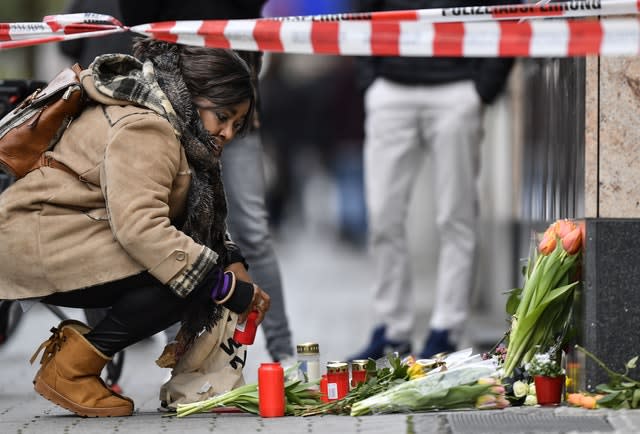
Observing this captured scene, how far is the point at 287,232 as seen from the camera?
20734 mm

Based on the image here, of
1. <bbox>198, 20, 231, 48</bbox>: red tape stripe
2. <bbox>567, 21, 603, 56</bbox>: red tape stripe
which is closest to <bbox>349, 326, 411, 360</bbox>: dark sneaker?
<bbox>198, 20, 231, 48</bbox>: red tape stripe

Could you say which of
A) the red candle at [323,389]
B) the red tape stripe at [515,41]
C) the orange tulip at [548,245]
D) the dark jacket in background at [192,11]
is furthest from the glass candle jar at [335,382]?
the dark jacket in background at [192,11]

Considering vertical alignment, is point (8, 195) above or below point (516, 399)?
above

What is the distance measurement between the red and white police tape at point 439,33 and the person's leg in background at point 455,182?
2.02 m

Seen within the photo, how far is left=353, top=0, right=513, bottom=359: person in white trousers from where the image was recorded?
7.02 metres

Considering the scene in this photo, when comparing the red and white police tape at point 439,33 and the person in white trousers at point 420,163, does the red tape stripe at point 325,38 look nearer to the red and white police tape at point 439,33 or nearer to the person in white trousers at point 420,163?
the red and white police tape at point 439,33

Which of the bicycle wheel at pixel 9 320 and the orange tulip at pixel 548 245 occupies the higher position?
the orange tulip at pixel 548 245

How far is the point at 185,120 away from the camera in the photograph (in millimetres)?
4820

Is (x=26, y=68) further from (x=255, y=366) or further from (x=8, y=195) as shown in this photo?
(x=8, y=195)

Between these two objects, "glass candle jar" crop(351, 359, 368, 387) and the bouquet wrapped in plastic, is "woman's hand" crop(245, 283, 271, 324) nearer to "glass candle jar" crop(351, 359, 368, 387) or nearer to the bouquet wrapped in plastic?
"glass candle jar" crop(351, 359, 368, 387)

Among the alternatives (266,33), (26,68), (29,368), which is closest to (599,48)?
(266,33)

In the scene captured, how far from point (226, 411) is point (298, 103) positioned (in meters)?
16.2

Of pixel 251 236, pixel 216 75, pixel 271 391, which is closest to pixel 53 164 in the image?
pixel 216 75

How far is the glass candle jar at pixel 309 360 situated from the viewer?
4941 millimetres
